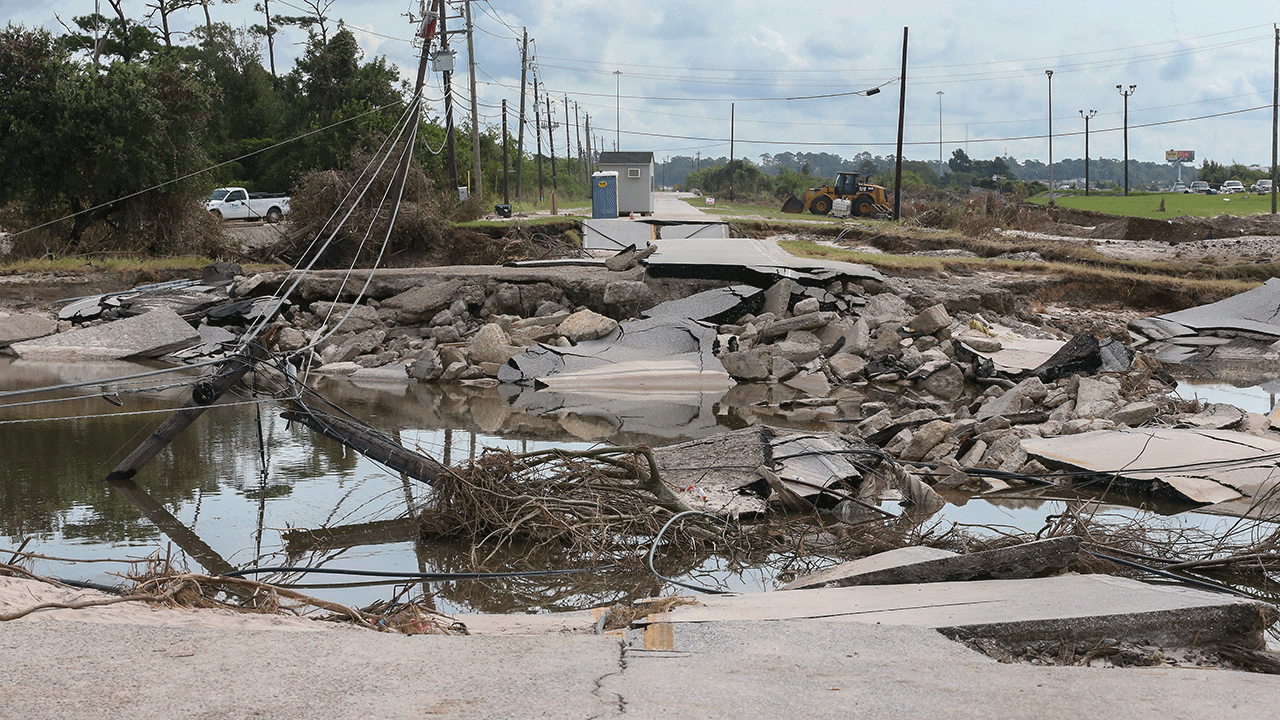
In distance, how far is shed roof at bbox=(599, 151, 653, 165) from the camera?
3275 centimetres

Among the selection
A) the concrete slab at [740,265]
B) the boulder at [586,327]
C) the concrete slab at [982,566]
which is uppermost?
Answer: the concrete slab at [740,265]

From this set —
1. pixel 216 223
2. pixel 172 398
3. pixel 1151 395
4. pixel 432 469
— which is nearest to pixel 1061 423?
pixel 1151 395

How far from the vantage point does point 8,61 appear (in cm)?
1881

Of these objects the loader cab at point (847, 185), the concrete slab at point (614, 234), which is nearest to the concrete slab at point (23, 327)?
the concrete slab at point (614, 234)

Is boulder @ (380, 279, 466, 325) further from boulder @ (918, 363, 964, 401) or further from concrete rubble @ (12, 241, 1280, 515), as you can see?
boulder @ (918, 363, 964, 401)

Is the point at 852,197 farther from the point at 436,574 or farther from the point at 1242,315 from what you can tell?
the point at 436,574

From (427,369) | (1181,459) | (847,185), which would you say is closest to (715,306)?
(427,369)

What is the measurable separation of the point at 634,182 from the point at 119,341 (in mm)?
21108

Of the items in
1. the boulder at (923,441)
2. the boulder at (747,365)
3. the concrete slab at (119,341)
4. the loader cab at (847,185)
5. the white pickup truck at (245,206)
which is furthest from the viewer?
the loader cab at (847,185)

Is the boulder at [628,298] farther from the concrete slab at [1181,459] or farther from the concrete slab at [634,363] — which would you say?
the concrete slab at [1181,459]

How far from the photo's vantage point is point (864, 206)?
34719 millimetres

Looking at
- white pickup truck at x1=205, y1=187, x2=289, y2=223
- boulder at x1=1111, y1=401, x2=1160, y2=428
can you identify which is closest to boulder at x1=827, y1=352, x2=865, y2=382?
boulder at x1=1111, y1=401, x2=1160, y2=428

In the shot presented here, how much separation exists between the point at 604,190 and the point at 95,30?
22.1 metres

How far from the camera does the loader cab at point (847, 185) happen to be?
35688 mm
